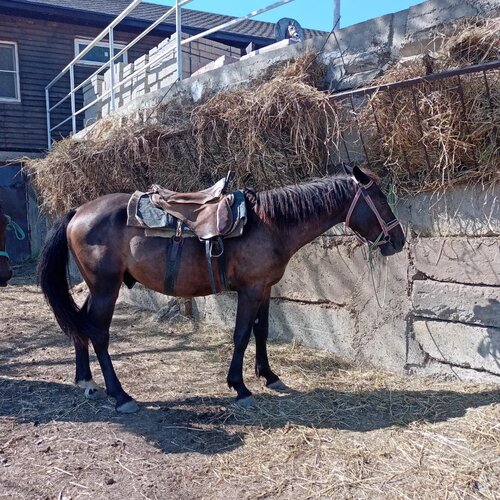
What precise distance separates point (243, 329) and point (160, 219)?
3.17 ft

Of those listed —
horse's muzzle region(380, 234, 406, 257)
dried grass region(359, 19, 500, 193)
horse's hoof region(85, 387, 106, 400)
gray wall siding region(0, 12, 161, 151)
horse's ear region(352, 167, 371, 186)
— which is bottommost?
horse's hoof region(85, 387, 106, 400)

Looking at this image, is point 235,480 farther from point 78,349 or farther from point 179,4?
point 179,4

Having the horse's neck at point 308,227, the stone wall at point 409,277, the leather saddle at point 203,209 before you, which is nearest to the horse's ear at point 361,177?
the horse's neck at point 308,227

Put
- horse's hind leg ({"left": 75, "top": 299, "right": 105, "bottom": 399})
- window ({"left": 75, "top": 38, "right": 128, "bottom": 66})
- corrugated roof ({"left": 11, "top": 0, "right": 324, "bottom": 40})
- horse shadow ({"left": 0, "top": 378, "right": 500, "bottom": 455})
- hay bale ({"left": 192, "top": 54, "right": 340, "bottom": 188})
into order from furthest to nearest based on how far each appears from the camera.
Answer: corrugated roof ({"left": 11, "top": 0, "right": 324, "bottom": 40})
window ({"left": 75, "top": 38, "right": 128, "bottom": 66})
hay bale ({"left": 192, "top": 54, "right": 340, "bottom": 188})
horse's hind leg ({"left": 75, "top": 299, "right": 105, "bottom": 399})
horse shadow ({"left": 0, "top": 378, "right": 500, "bottom": 455})

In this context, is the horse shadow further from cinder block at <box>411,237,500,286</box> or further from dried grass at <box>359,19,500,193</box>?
dried grass at <box>359,19,500,193</box>

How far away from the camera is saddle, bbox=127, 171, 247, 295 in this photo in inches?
132

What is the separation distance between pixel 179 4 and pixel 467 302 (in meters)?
5.20

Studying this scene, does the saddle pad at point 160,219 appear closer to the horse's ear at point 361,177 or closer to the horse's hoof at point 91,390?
the horse's ear at point 361,177

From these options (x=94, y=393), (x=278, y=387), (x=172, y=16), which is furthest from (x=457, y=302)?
Result: (x=172, y=16)

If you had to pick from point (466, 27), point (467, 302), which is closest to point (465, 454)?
point (467, 302)

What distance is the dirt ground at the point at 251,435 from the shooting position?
244 cm

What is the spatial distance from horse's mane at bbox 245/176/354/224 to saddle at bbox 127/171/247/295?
0.63 ft

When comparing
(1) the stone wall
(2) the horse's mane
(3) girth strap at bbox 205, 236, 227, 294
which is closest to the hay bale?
(1) the stone wall

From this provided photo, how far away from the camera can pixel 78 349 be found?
379 centimetres
